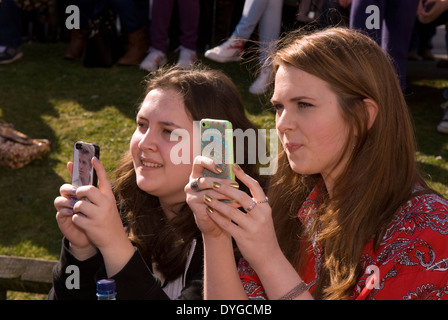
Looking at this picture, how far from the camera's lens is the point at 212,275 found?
2.05 m

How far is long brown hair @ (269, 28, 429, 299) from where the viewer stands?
6.88ft

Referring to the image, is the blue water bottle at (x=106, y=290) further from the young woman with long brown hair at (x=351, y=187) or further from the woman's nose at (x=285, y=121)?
the woman's nose at (x=285, y=121)

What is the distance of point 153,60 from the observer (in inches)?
253

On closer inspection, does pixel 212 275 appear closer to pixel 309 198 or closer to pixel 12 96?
pixel 309 198

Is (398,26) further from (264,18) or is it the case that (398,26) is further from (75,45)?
(75,45)

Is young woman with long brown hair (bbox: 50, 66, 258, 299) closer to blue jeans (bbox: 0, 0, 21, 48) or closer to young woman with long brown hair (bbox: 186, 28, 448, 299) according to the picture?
young woman with long brown hair (bbox: 186, 28, 448, 299)

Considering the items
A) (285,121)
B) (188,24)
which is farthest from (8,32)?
(285,121)

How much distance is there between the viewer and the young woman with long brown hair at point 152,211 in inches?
88.1

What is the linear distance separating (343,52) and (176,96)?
85 centimetres

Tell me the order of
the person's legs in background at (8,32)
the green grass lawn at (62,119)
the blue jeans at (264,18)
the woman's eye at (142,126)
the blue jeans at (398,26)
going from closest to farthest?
the woman's eye at (142,126), the green grass lawn at (62,119), the blue jeans at (398,26), the blue jeans at (264,18), the person's legs in background at (8,32)

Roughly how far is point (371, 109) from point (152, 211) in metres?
1.15

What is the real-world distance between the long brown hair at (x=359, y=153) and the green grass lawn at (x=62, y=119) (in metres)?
2.09

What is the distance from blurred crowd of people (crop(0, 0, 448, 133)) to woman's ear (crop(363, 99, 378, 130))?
260 centimetres

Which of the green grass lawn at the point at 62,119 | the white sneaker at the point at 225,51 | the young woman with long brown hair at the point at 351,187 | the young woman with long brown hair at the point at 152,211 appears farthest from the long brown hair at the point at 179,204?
the white sneaker at the point at 225,51
